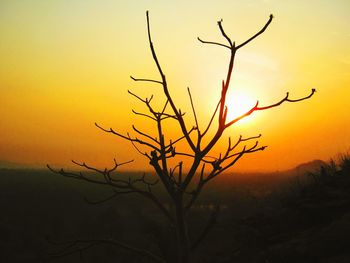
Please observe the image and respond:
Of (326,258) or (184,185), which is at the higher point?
(184,185)

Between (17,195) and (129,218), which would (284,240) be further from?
(17,195)

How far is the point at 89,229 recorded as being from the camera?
45.4 metres

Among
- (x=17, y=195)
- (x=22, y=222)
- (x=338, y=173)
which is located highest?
(x=17, y=195)

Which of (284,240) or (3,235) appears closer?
(284,240)

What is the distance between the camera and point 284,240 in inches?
277

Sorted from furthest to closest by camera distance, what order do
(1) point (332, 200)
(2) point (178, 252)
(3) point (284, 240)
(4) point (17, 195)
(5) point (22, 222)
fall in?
(4) point (17, 195), (5) point (22, 222), (1) point (332, 200), (3) point (284, 240), (2) point (178, 252)

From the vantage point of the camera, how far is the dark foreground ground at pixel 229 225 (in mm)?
6023

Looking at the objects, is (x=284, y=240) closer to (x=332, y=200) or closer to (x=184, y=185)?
(x=332, y=200)

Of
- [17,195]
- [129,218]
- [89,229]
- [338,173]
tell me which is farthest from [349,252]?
[17,195]

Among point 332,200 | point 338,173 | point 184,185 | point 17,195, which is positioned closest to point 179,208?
point 184,185

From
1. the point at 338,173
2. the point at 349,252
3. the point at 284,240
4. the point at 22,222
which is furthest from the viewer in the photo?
the point at 22,222

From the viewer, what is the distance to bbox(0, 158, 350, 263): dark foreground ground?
19.8 feet

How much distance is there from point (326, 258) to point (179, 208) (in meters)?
4.44

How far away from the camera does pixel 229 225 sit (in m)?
11.1
